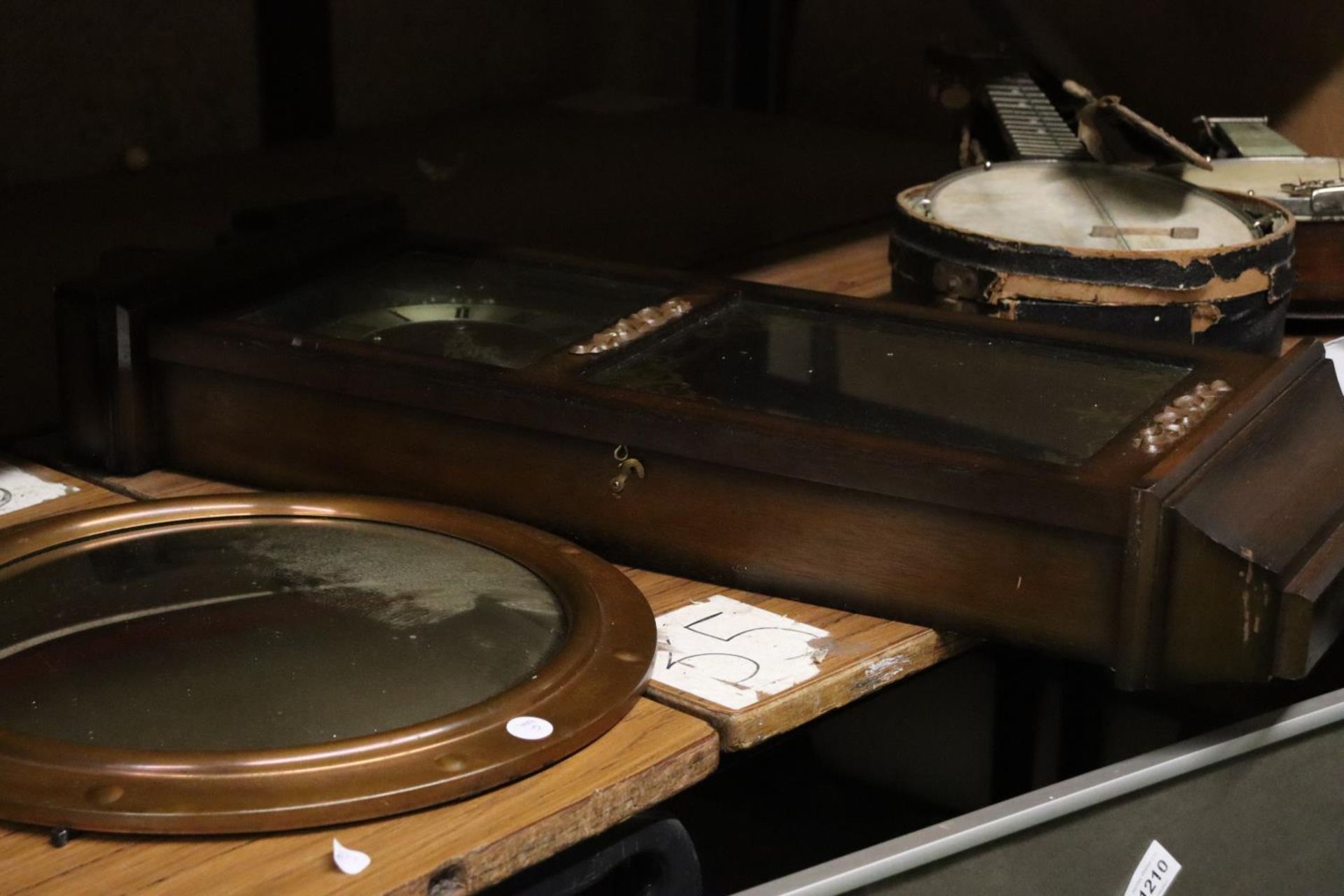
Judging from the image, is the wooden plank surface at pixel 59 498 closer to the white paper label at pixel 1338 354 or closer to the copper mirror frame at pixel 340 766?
the copper mirror frame at pixel 340 766

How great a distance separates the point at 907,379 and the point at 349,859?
2.51 ft

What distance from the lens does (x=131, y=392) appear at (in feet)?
5.84

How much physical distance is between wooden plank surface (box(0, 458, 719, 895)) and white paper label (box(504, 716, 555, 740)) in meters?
0.03

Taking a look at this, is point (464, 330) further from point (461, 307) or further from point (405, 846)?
point (405, 846)

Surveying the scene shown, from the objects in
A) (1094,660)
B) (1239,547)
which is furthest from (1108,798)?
(1239,547)

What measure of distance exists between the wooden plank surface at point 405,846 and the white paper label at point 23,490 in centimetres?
61

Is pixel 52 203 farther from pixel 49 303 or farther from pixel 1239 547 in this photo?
pixel 1239 547

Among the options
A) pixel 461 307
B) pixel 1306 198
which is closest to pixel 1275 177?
pixel 1306 198

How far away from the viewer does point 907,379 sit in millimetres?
1666

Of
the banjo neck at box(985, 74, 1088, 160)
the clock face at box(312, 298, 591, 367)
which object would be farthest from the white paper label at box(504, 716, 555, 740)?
the banjo neck at box(985, 74, 1088, 160)

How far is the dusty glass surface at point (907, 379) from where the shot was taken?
1.53m

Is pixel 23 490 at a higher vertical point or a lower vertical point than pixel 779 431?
lower

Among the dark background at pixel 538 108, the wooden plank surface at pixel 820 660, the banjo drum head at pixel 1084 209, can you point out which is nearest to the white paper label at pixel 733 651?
the wooden plank surface at pixel 820 660

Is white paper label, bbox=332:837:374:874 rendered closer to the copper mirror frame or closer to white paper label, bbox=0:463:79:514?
the copper mirror frame
